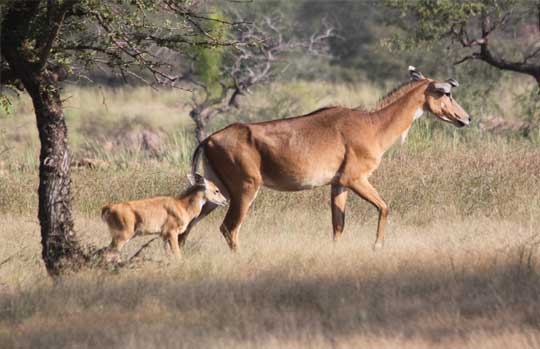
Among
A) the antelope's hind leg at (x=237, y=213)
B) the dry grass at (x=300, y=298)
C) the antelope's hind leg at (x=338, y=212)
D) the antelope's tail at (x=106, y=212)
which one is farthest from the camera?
the antelope's hind leg at (x=338, y=212)

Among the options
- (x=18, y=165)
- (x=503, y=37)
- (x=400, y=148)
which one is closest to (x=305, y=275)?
(x=400, y=148)

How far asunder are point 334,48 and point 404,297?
46.2 meters

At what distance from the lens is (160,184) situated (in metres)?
15.7

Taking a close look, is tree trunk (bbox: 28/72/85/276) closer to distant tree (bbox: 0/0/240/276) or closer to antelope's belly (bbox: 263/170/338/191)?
distant tree (bbox: 0/0/240/276)

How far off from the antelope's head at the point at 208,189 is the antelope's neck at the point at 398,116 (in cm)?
203

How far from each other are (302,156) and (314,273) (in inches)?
107

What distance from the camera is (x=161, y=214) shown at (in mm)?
11609

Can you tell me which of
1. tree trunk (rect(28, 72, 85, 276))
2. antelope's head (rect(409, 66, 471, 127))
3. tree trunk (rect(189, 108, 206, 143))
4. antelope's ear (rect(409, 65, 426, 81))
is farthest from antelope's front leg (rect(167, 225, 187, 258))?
tree trunk (rect(189, 108, 206, 143))

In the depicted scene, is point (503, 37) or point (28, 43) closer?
point (28, 43)

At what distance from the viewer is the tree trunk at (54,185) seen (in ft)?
33.2

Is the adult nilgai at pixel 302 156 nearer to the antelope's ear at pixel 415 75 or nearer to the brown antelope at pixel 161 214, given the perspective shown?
the brown antelope at pixel 161 214

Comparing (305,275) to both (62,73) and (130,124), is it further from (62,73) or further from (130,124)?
(130,124)

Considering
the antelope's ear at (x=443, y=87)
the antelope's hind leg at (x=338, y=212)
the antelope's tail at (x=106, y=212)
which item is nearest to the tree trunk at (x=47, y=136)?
the antelope's tail at (x=106, y=212)

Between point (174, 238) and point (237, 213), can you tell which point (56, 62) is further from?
point (237, 213)
